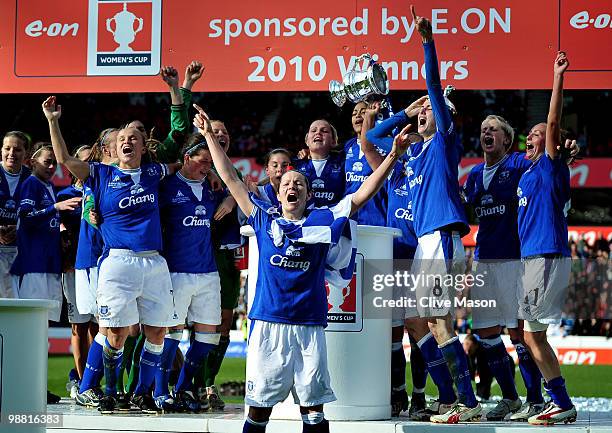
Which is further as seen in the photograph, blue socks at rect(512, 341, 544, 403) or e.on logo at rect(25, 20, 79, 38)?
e.on logo at rect(25, 20, 79, 38)

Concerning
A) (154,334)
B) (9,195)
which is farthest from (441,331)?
(9,195)

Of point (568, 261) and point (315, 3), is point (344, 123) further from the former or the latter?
point (568, 261)

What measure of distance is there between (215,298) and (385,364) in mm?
1493

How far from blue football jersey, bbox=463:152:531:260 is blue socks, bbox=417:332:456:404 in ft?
2.79

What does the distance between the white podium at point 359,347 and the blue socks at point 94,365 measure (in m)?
1.33

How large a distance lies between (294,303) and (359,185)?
223cm

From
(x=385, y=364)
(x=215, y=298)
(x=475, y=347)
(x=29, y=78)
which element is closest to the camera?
(x=385, y=364)

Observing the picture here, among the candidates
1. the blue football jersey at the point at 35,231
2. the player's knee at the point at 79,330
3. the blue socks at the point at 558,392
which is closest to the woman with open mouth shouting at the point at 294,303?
the blue socks at the point at 558,392

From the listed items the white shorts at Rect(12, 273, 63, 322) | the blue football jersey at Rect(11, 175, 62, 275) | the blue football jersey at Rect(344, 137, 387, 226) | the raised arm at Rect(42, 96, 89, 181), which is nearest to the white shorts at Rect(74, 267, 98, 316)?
the white shorts at Rect(12, 273, 63, 322)

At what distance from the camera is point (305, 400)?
5.64 meters

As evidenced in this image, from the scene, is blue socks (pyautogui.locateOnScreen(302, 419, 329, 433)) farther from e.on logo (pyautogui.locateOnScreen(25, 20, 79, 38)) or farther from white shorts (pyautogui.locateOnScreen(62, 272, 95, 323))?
e.on logo (pyautogui.locateOnScreen(25, 20, 79, 38))

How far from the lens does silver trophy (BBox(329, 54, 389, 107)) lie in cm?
761

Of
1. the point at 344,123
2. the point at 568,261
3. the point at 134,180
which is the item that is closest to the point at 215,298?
the point at 134,180

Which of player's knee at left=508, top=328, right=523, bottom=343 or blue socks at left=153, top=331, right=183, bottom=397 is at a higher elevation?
player's knee at left=508, top=328, right=523, bottom=343
